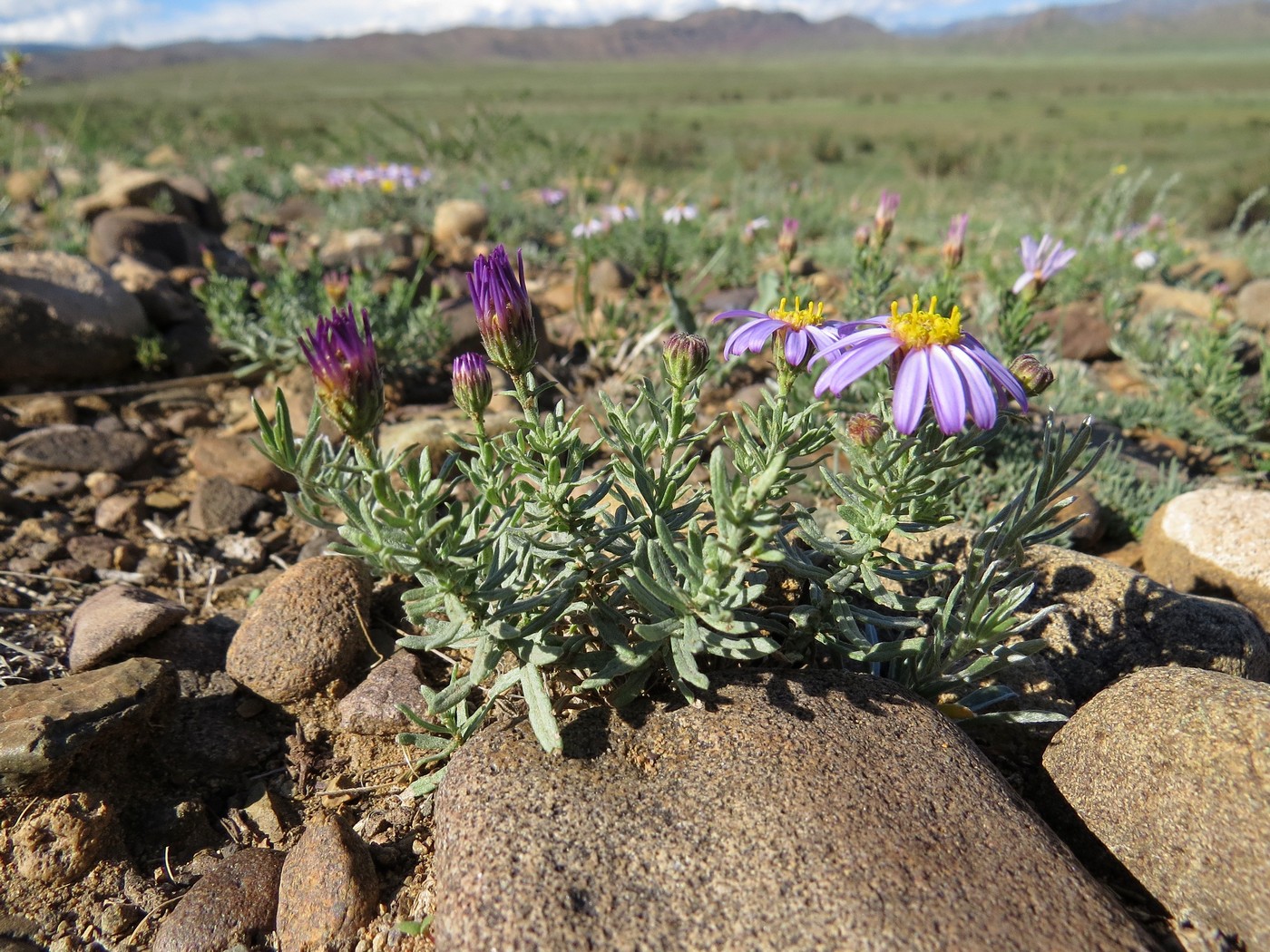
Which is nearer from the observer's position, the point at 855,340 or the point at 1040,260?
the point at 855,340

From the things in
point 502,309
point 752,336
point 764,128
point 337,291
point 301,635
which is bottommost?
point 764,128

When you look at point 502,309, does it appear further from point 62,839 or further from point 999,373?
point 62,839

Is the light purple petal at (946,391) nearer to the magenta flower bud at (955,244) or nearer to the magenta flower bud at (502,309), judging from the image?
the magenta flower bud at (502,309)

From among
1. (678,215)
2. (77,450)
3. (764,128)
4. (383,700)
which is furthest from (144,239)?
(764,128)

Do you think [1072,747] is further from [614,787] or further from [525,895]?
[525,895]

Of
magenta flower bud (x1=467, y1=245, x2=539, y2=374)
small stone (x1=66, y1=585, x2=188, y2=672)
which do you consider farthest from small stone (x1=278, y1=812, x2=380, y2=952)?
magenta flower bud (x1=467, y1=245, x2=539, y2=374)

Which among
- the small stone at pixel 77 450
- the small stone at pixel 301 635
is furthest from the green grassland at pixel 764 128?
the small stone at pixel 301 635

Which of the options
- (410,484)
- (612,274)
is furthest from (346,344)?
(612,274)

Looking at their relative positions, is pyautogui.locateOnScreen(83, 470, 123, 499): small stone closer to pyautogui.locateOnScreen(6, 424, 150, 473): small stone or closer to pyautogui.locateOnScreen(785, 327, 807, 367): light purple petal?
pyautogui.locateOnScreen(6, 424, 150, 473): small stone
